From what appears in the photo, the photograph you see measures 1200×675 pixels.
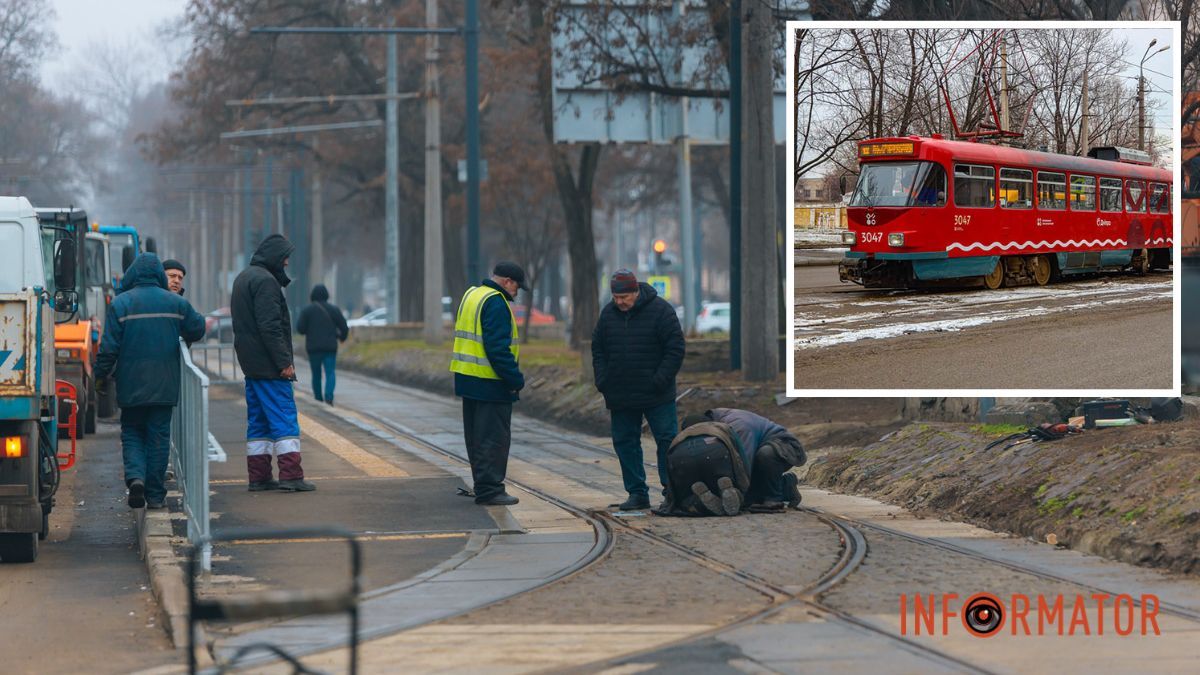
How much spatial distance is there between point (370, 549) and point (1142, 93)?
607 cm

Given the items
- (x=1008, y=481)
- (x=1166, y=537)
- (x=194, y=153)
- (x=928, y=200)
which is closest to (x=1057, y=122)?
(x=928, y=200)

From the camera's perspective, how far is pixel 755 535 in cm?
1209

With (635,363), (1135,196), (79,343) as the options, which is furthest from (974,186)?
(79,343)

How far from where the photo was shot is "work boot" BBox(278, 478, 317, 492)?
1468 centimetres

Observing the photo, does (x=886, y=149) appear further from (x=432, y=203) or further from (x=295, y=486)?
(x=432, y=203)

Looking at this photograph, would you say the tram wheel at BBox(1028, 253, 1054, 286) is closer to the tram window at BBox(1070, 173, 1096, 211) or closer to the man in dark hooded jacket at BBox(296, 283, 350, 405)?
the tram window at BBox(1070, 173, 1096, 211)

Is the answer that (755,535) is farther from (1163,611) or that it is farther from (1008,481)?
(1163,611)

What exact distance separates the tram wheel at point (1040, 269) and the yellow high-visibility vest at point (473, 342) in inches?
146

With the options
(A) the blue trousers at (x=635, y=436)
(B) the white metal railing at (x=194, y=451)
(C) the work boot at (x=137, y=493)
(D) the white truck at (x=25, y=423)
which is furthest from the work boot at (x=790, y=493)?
(D) the white truck at (x=25, y=423)

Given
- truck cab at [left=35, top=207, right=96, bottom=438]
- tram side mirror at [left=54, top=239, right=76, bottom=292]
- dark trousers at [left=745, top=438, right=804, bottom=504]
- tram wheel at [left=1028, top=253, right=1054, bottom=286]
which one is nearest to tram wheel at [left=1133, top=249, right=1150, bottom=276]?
tram wheel at [left=1028, top=253, right=1054, bottom=286]

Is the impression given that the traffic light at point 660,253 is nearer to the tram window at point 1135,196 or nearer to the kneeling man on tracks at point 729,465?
the tram window at point 1135,196

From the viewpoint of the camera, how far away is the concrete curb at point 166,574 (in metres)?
9.05

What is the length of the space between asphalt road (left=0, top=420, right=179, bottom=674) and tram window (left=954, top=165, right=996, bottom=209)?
6093mm

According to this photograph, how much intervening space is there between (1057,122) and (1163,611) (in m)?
5.23
